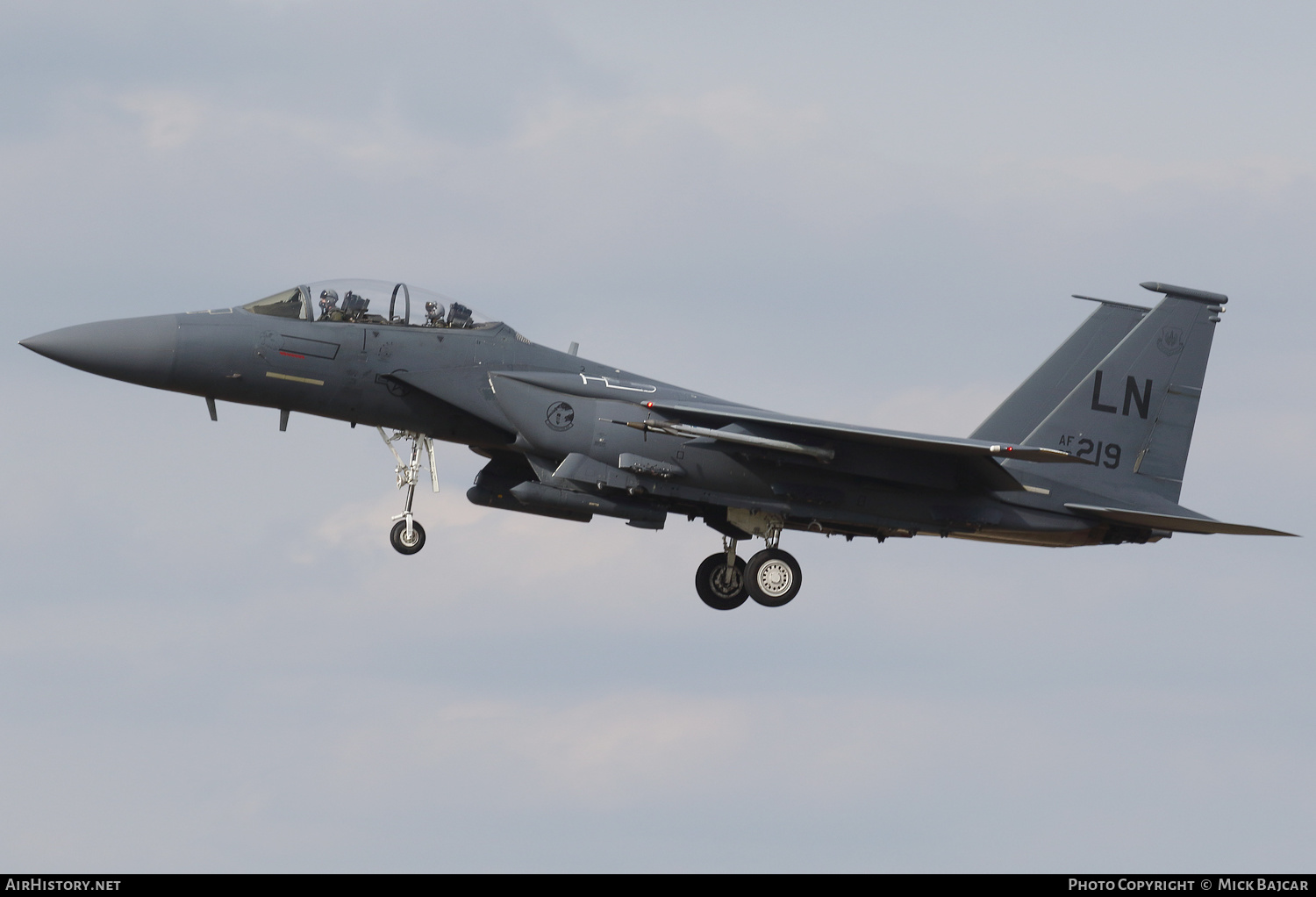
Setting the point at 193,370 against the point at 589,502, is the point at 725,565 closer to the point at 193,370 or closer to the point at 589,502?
the point at 589,502

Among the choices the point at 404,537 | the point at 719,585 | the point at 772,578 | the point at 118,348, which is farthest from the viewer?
the point at 719,585

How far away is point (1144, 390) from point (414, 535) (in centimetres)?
1093

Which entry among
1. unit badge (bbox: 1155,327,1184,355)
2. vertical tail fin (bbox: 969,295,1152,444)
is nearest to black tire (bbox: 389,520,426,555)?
vertical tail fin (bbox: 969,295,1152,444)

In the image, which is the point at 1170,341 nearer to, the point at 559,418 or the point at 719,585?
the point at 719,585

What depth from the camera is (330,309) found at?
2231cm

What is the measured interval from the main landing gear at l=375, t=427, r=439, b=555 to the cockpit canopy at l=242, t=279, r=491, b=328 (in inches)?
61.2

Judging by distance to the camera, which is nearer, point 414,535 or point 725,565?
point 414,535

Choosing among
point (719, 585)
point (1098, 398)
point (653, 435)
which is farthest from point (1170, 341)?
point (653, 435)

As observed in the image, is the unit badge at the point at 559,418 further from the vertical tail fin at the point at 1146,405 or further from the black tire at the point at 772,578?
the vertical tail fin at the point at 1146,405

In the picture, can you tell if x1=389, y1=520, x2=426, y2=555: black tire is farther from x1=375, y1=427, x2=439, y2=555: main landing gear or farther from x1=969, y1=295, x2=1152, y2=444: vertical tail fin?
x1=969, y1=295, x2=1152, y2=444: vertical tail fin

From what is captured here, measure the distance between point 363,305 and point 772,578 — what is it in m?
6.72

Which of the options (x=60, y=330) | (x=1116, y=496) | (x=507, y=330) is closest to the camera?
(x=60, y=330)

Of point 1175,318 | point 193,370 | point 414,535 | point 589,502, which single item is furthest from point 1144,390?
point 193,370

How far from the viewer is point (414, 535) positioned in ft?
73.5
